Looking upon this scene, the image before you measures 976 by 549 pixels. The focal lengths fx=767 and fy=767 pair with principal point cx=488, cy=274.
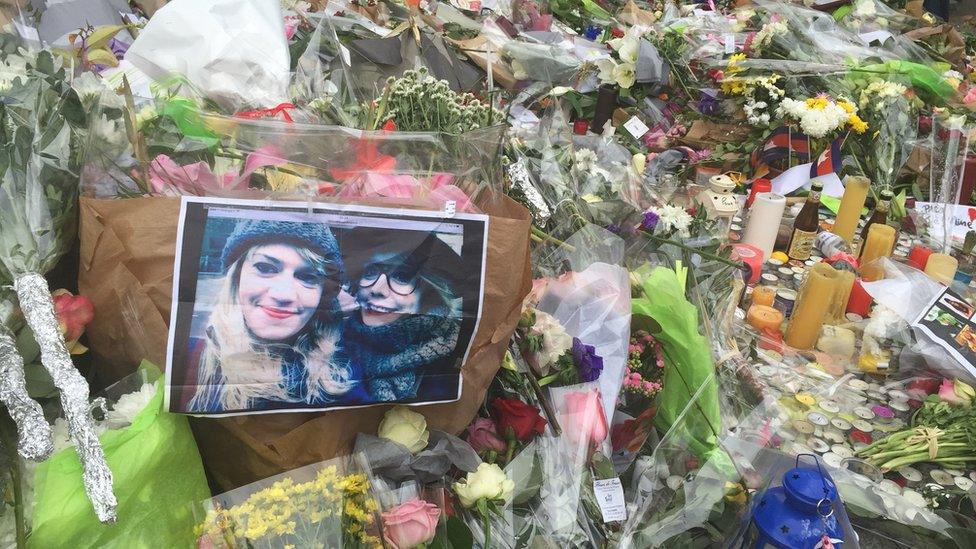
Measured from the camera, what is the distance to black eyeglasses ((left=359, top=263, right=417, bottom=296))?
105 cm

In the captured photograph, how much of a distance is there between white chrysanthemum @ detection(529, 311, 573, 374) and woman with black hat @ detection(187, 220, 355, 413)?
1.41 ft

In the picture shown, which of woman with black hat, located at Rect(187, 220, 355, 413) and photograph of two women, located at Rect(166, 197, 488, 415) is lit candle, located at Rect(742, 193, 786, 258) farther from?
woman with black hat, located at Rect(187, 220, 355, 413)

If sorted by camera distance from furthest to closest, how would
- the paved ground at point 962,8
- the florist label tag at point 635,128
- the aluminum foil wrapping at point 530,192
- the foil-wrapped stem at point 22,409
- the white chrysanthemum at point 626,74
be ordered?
1. the paved ground at point 962,8
2. the white chrysanthemum at point 626,74
3. the florist label tag at point 635,128
4. the aluminum foil wrapping at point 530,192
5. the foil-wrapped stem at point 22,409

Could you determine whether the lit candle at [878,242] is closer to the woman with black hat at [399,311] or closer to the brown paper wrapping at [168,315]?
the brown paper wrapping at [168,315]

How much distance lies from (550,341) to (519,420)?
0.59 feet

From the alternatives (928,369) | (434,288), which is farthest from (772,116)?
(434,288)

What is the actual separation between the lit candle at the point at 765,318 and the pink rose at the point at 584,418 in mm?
878

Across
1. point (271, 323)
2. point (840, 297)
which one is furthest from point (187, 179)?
point (840, 297)

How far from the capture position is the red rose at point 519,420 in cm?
124

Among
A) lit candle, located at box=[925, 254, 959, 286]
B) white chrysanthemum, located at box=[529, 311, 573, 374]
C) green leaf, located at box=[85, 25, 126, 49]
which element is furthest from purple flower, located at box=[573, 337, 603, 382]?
green leaf, located at box=[85, 25, 126, 49]

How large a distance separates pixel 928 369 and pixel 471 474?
135 cm

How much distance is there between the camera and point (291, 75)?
2131 millimetres

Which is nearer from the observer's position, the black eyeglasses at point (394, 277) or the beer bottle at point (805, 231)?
the black eyeglasses at point (394, 277)

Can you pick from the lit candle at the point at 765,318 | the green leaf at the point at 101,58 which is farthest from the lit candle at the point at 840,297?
the green leaf at the point at 101,58
